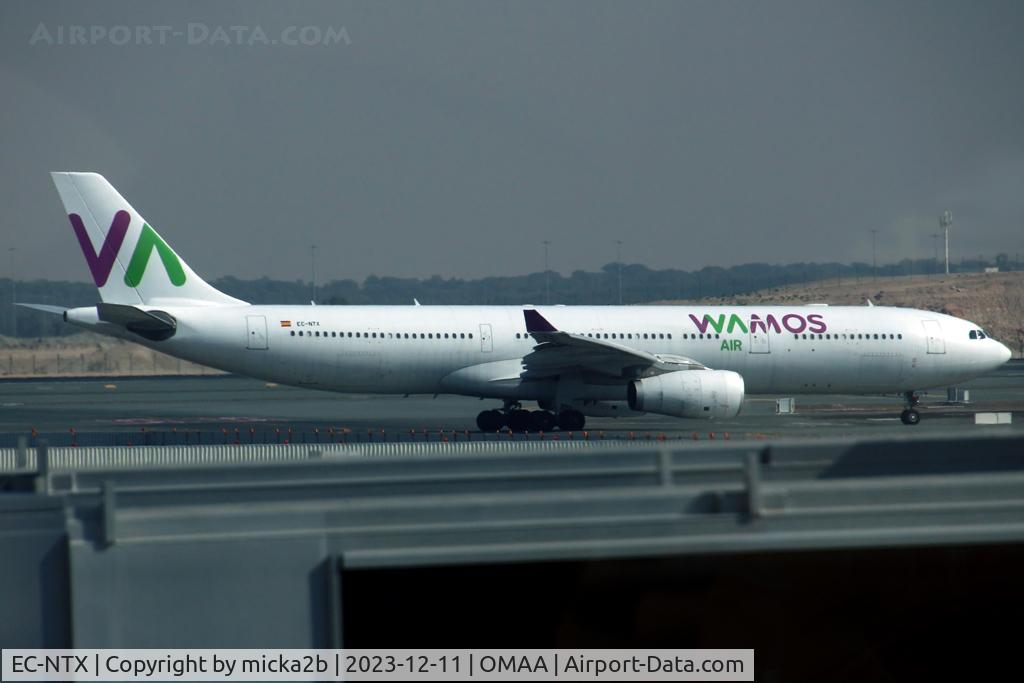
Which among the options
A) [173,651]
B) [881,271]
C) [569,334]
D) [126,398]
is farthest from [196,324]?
[881,271]

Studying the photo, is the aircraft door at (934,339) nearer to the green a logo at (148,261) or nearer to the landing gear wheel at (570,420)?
the landing gear wheel at (570,420)

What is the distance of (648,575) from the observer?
21.0 feet

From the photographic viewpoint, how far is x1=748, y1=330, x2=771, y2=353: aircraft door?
33469 mm

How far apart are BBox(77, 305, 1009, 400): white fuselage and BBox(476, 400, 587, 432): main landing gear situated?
0.59m

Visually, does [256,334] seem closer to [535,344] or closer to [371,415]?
[535,344]

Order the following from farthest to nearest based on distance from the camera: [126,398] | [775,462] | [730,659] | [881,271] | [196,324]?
[881,271]
[126,398]
[196,324]
[775,462]
[730,659]

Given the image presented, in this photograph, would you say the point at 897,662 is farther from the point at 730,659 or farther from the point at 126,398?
the point at 126,398

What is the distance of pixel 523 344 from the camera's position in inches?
1303

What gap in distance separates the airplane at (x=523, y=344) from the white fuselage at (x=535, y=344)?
0.13 ft

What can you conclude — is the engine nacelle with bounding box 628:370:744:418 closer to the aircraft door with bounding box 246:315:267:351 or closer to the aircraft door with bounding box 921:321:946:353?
the aircraft door with bounding box 921:321:946:353

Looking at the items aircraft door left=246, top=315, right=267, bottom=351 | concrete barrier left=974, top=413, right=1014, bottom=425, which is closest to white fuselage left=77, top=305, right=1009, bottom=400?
aircraft door left=246, top=315, right=267, bottom=351

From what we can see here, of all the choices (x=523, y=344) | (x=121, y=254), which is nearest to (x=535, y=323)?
(x=523, y=344)

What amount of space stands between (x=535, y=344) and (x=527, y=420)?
7.92 ft

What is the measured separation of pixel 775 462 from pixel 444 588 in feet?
12.0
